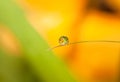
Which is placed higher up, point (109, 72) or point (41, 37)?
point (41, 37)

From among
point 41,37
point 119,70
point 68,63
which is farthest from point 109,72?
point 41,37

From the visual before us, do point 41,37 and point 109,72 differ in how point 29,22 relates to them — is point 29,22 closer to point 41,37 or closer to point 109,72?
point 41,37

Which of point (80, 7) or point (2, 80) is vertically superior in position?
point (80, 7)

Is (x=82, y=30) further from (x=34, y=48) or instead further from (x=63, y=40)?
(x=34, y=48)

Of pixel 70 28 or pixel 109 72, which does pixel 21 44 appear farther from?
pixel 109 72

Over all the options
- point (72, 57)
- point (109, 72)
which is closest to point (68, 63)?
point (72, 57)

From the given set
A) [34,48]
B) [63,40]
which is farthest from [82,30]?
[34,48]
